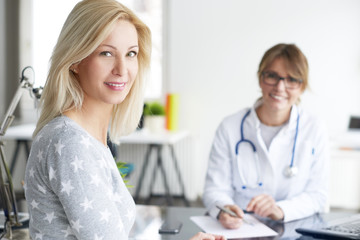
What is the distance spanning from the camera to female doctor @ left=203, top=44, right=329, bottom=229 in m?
2.02

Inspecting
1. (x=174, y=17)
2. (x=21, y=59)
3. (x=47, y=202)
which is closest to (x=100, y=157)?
(x=47, y=202)

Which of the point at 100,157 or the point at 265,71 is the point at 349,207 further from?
the point at 100,157

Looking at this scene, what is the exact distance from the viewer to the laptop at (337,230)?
1388mm

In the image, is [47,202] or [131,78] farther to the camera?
[131,78]

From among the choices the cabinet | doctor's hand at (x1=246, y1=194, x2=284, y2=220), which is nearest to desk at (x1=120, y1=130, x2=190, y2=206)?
the cabinet

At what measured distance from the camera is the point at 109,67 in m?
1.09

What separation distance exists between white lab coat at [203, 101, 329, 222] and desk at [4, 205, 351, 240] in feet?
0.78

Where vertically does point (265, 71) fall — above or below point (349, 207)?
above

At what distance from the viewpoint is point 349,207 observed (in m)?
4.23

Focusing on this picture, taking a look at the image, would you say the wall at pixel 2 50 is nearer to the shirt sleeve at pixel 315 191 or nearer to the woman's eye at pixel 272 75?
the woman's eye at pixel 272 75

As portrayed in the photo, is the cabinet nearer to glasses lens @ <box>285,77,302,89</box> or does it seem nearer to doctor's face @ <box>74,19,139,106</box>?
glasses lens @ <box>285,77,302,89</box>

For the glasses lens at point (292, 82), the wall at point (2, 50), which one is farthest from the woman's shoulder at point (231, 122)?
the wall at point (2, 50)

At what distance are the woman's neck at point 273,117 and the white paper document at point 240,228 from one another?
609mm

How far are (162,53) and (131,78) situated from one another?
3544mm
